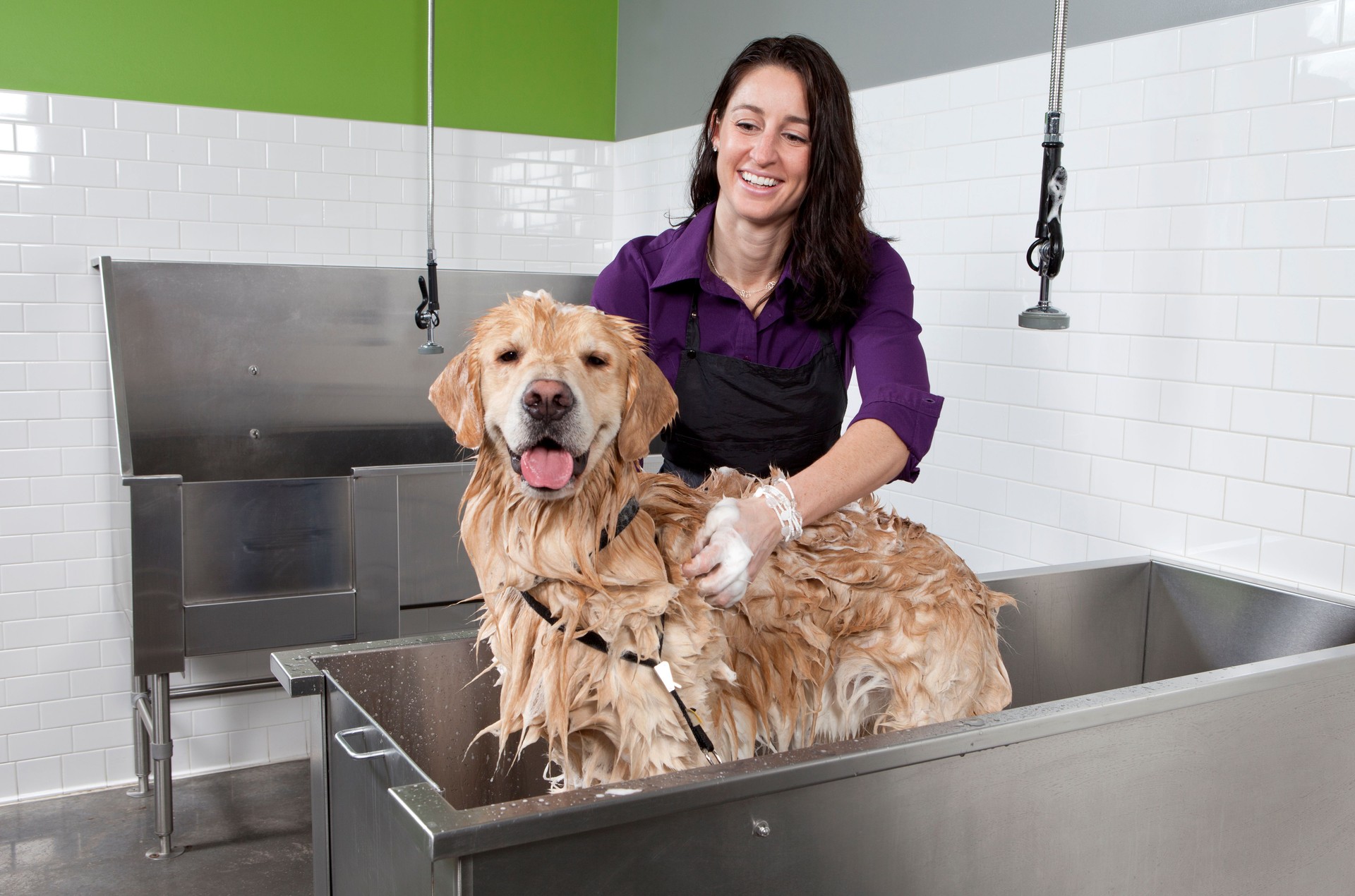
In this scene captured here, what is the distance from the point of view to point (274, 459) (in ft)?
13.2

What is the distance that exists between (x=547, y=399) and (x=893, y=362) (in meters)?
0.79

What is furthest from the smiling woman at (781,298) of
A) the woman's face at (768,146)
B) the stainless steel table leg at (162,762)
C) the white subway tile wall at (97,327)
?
the stainless steel table leg at (162,762)

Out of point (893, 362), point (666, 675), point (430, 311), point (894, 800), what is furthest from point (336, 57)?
point (894, 800)

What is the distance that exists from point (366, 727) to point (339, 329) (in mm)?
2875

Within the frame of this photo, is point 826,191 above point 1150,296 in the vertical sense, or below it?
above

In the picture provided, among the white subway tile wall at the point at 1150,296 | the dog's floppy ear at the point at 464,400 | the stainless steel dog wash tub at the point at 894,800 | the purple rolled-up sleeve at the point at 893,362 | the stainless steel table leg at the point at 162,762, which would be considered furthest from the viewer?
the stainless steel table leg at the point at 162,762

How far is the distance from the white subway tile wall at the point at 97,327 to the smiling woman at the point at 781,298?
1775 mm

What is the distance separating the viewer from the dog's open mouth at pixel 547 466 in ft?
4.64

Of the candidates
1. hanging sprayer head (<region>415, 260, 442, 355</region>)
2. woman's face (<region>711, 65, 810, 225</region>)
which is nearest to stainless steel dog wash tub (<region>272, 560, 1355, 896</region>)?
woman's face (<region>711, 65, 810, 225</region>)

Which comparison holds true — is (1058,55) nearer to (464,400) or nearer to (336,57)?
(464,400)

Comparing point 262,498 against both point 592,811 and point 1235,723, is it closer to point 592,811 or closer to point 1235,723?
point 592,811

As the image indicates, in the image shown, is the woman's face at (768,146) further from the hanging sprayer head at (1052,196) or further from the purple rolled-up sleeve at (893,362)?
the hanging sprayer head at (1052,196)

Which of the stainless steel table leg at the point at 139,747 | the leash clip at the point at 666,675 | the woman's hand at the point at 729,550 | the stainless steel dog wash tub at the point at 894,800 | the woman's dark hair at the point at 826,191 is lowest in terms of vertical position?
the stainless steel table leg at the point at 139,747

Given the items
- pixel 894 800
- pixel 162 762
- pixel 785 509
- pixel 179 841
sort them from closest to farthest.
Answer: pixel 894 800 → pixel 785 509 → pixel 162 762 → pixel 179 841
